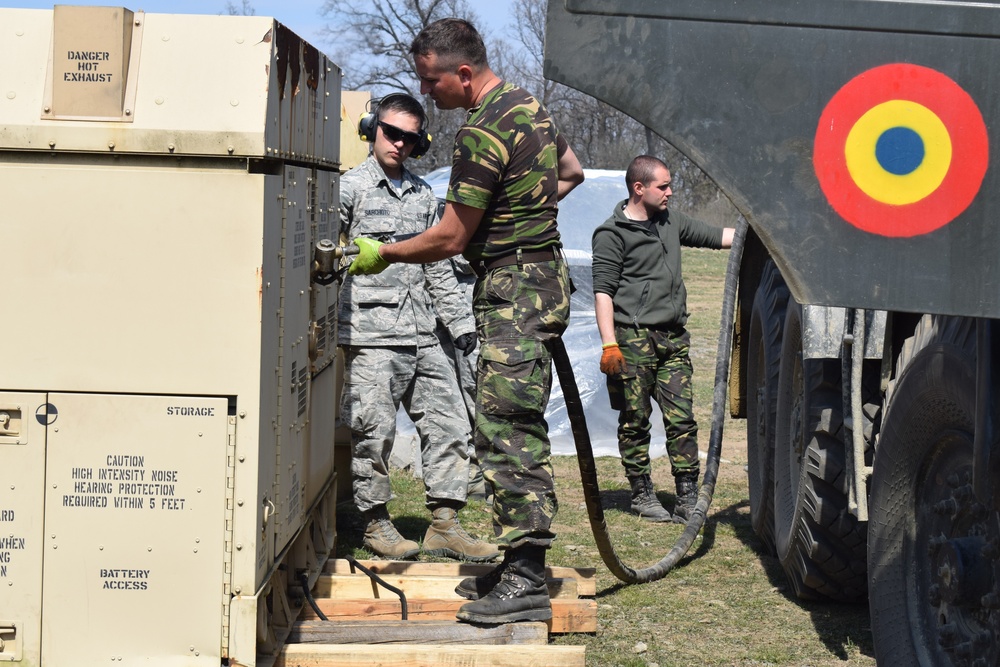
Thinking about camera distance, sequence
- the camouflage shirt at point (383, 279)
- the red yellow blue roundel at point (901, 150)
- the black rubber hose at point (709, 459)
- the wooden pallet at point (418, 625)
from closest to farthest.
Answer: the red yellow blue roundel at point (901, 150) → the wooden pallet at point (418, 625) → the black rubber hose at point (709, 459) → the camouflage shirt at point (383, 279)

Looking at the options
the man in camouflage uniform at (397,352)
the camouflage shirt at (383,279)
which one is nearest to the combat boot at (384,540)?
the man in camouflage uniform at (397,352)

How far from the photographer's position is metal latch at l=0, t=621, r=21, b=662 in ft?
10.6

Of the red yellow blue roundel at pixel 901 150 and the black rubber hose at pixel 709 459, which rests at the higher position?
the red yellow blue roundel at pixel 901 150

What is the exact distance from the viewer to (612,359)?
598 cm

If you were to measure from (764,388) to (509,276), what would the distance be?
222cm

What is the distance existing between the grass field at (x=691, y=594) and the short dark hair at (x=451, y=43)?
211cm

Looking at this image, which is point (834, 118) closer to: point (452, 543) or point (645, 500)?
point (452, 543)

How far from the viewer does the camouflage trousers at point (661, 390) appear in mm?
6246

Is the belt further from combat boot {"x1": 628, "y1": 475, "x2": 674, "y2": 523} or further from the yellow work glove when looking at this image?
combat boot {"x1": 628, "y1": 475, "x2": 674, "y2": 523}

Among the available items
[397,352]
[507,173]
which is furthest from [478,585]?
[507,173]

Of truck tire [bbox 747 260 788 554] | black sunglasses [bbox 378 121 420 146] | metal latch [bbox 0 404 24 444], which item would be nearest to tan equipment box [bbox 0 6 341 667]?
metal latch [bbox 0 404 24 444]

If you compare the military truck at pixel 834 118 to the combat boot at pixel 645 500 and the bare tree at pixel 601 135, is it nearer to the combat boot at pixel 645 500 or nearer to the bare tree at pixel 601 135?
the combat boot at pixel 645 500

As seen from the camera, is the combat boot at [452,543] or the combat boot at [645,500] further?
the combat boot at [645,500]

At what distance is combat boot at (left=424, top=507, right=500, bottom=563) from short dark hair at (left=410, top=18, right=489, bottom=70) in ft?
7.82
